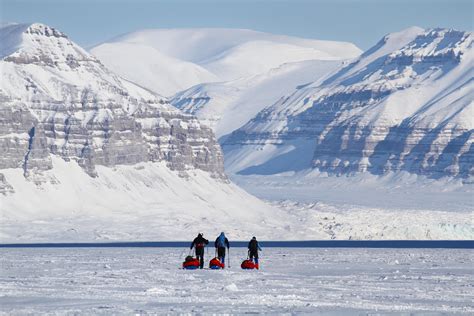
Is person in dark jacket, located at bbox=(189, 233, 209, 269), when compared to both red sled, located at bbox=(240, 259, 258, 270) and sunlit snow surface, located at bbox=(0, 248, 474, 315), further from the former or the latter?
red sled, located at bbox=(240, 259, 258, 270)

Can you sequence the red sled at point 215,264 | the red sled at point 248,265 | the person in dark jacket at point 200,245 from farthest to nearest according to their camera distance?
the red sled at point 248,265
the red sled at point 215,264
the person in dark jacket at point 200,245

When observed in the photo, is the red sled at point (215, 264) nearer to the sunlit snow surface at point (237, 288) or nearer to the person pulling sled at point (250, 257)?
the person pulling sled at point (250, 257)

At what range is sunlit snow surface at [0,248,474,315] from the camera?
68812mm

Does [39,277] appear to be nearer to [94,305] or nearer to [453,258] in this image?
[94,305]

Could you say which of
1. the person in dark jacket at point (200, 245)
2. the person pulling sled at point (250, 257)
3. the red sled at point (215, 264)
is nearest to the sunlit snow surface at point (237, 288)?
the person pulling sled at point (250, 257)

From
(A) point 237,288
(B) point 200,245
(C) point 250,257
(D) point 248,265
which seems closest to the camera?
(A) point 237,288

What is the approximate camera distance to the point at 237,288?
257ft

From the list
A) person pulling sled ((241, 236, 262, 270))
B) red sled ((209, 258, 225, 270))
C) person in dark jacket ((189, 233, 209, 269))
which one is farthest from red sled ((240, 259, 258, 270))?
person in dark jacket ((189, 233, 209, 269))

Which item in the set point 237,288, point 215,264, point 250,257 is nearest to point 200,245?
point 215,264

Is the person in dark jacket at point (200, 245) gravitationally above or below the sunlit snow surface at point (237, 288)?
above

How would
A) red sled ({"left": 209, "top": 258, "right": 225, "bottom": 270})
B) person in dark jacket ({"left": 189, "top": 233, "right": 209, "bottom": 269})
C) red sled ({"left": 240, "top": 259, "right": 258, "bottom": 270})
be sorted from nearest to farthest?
person in dark jacket ({"left": 189, "top": 233, "right": 209, "bottom": 269}) → red sled ({"left": 209, "top": 258, "right": 225, "bottom": 270}) → red sled ({"left": 240, "top": 259, "right": 258, "bottom": 270})

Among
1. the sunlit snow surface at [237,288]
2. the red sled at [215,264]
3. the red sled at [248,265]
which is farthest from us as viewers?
the red sled at [248,265]

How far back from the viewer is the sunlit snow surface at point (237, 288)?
6881cm

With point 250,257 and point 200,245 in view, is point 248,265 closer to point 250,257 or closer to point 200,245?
point 250,257
